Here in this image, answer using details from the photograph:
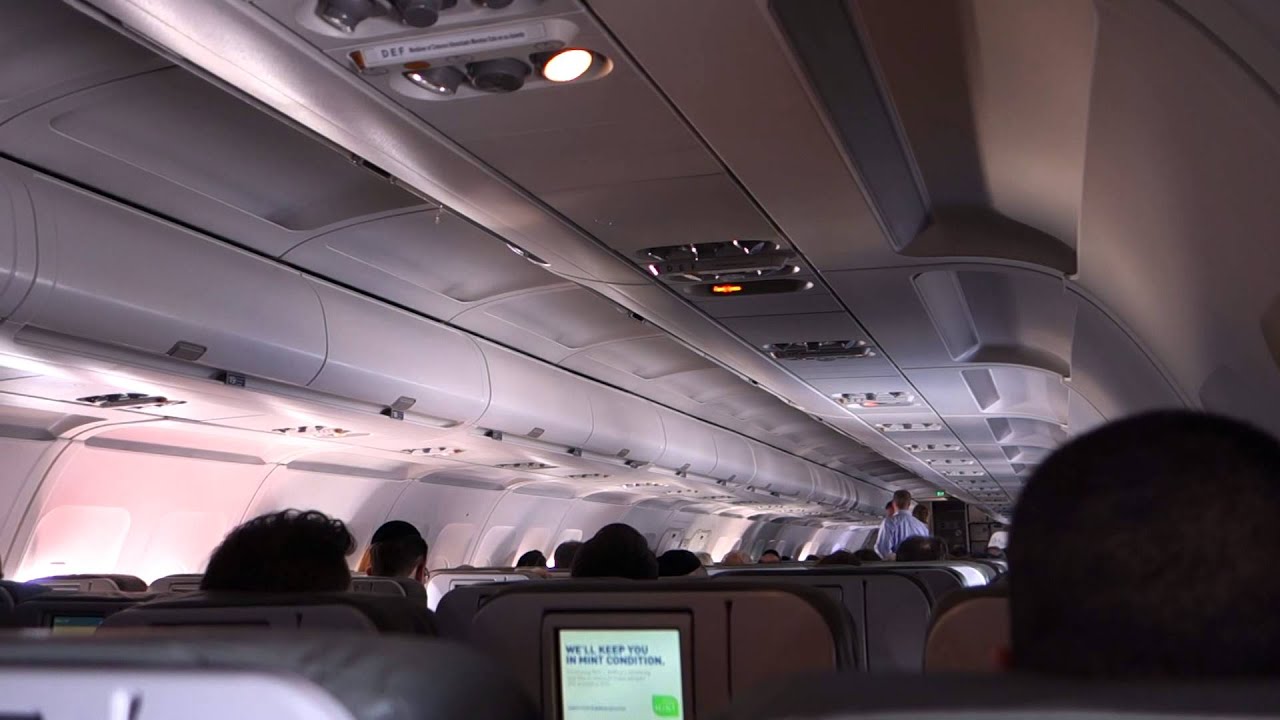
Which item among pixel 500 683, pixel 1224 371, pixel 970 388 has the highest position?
pixel 970 388

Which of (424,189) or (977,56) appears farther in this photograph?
(424,189)

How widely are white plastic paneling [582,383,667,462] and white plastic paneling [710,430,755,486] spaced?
2.24 meters

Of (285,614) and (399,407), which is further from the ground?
(399,407)

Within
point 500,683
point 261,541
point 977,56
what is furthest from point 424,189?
point 500,683

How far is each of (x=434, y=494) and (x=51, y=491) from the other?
5.16 m

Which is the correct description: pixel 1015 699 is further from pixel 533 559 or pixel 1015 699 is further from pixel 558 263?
pixel 533 559

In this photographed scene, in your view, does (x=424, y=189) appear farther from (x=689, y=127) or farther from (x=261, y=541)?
(x=261, y=541)

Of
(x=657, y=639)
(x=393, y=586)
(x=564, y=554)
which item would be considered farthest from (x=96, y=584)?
(x=657, y=639)

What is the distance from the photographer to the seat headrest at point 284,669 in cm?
88

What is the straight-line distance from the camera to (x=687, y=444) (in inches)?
500

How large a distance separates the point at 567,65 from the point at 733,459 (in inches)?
454

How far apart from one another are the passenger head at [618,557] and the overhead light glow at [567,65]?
1.72 metres

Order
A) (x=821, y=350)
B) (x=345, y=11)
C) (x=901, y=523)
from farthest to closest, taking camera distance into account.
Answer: (x=901, y=523) → (x=821, y=350) → (x=345, y=11)

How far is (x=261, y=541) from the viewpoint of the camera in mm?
3115
